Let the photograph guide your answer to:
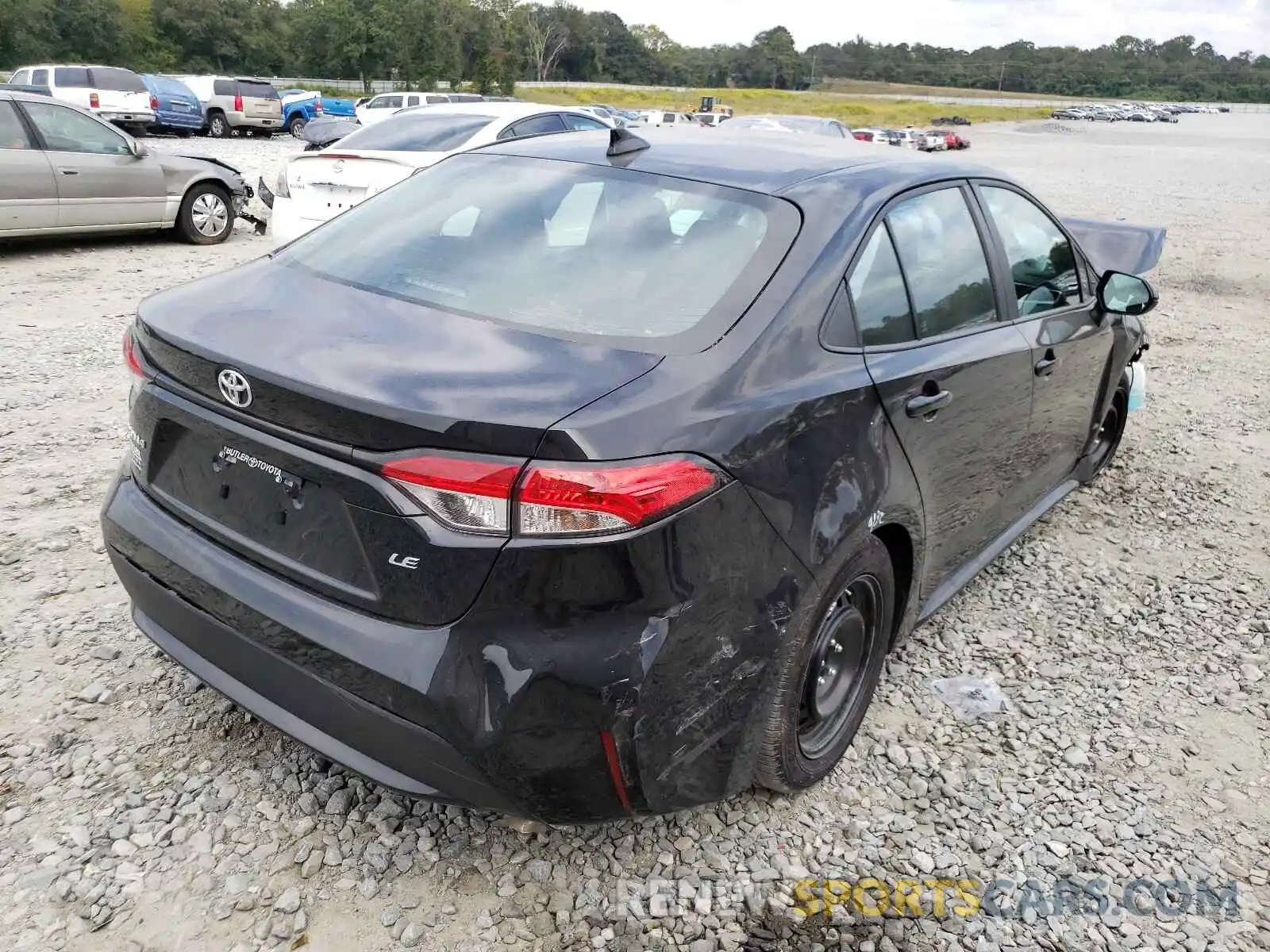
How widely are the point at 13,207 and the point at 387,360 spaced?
343 inches

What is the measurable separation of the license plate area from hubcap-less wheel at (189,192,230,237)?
29.6ft

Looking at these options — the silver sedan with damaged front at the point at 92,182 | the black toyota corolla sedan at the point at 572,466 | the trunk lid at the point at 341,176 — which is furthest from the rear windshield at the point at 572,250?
the silver sedan with damaged front at the point at 92,182

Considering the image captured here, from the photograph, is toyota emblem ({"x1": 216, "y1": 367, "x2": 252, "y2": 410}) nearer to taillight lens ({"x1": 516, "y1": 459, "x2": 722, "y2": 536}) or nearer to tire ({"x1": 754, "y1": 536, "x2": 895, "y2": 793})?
taillight lens ({"x1": 516, "y1": 459, "x2": 722, "y2": 536})

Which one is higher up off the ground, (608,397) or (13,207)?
(608,397)

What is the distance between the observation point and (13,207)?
8.71m

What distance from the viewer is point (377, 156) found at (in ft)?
26.9

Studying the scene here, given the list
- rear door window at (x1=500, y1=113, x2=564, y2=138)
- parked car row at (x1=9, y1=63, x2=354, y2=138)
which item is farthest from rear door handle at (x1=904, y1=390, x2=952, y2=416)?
parked car row at (x1=9, y1=63, x2=354, y2=138)

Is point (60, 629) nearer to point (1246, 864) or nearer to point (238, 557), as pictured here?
point (238, 557)

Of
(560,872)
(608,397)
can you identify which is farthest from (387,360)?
(560,872)

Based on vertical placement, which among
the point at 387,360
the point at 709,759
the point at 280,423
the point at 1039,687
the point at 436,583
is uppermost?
the point at 387,360

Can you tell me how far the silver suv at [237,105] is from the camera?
28750mm

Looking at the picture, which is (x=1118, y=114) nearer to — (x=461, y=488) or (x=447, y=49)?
(x=447, y=49)

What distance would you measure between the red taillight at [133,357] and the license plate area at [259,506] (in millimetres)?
171

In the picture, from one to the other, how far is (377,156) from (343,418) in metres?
7.02
